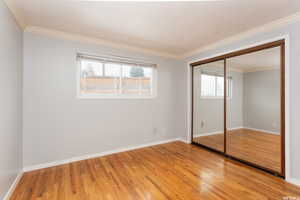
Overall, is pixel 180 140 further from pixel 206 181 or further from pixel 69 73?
pixel 69 73

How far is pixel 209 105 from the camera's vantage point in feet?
11.6

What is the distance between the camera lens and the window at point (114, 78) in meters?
2.85

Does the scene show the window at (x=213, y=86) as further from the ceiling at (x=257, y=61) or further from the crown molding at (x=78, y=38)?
the crown molding at (x=78, y=38)

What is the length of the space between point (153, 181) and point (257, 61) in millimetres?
2713

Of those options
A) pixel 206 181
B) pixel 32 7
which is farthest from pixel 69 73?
pixel 206 181

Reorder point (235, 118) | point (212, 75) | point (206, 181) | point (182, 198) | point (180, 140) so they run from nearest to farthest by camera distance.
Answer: point (182, 198) → point (206, 181) → point (235, 118) → point (212, 75) → point (180, 140)

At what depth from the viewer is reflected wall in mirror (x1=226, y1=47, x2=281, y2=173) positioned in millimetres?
2252

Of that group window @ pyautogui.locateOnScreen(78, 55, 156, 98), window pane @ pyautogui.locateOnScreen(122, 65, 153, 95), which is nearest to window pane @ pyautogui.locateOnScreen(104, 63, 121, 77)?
window @ pyautogui.locateOnScreen(78, 55, 156, 98)

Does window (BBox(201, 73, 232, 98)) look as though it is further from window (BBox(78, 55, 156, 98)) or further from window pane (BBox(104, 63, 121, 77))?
window pane (BBox(104, 63, 121, 77))

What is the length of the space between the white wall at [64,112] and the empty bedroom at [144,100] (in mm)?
18

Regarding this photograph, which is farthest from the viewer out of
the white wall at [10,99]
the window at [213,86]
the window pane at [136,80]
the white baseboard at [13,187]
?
the window pane at [136,80]

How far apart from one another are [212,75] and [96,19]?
8.88 feet

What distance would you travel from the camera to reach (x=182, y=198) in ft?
5.49

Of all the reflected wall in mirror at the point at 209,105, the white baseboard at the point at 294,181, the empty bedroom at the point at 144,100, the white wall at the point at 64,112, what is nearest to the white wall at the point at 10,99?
the empty bedroom at the point at 144,100
